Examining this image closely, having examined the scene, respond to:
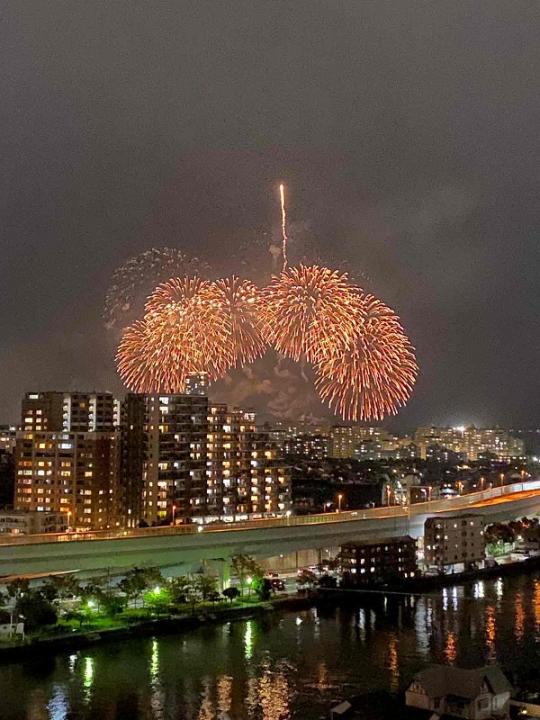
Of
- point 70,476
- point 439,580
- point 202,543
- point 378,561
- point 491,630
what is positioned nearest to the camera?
point 491,630

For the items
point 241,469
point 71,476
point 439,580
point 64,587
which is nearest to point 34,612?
point 64,587

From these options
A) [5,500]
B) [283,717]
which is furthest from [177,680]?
[5,500]

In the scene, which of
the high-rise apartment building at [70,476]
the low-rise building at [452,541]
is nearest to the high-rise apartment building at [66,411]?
the high-rise apartment building at [70,476]

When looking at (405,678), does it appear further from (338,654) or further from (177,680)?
(177,680)

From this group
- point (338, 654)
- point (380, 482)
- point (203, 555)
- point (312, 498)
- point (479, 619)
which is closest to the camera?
point (338, 654)

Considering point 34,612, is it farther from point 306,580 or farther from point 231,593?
point 306,580

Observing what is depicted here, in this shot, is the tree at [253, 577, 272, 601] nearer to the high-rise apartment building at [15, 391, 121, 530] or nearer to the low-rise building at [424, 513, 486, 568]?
the low-rise building at [424, 513, 486, 568]
